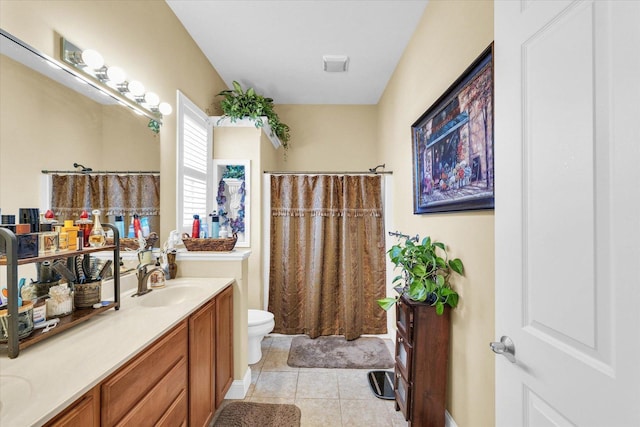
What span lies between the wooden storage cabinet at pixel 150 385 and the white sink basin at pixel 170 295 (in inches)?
13.4

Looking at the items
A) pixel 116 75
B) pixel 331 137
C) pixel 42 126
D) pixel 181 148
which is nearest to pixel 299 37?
pixel 181 148

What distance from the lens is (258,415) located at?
72.7 inches

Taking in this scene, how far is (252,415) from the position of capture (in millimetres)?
1846

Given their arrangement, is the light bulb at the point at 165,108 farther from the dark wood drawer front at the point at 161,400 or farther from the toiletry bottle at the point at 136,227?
the dark wood drawer front at the point at 161,400

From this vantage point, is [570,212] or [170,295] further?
[170,295]

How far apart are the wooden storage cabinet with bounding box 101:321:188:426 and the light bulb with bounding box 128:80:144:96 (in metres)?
1.38

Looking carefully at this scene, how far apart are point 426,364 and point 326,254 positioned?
1.54 meters

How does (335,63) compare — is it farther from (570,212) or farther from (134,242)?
(570,212)

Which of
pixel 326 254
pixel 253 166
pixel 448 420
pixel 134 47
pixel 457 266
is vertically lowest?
pixel 448 420

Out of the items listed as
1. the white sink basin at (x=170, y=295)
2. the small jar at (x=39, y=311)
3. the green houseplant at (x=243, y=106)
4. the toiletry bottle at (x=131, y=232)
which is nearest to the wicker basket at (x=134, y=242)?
the toiletry bottle at (x=131, y=232)

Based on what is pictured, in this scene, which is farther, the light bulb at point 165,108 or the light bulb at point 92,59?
the light bulb at point 165,108

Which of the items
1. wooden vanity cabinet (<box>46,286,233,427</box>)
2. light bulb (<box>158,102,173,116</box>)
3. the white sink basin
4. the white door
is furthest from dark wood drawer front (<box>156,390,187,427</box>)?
light bulb (<box>158,102,173,116</box>)

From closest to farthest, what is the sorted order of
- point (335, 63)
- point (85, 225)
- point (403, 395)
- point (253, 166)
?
1. point (85, 225)
2. point (403, 395)
3. point (335, 63)
4. point (253, 166)

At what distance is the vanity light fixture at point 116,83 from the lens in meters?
1.36
